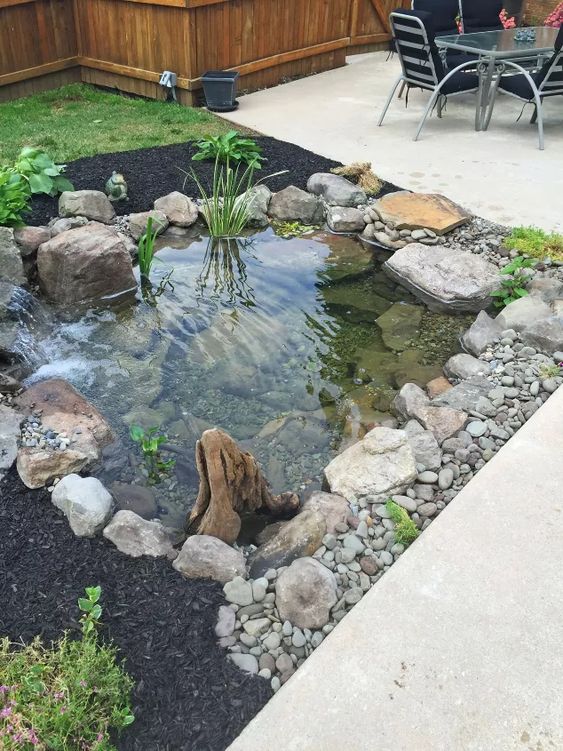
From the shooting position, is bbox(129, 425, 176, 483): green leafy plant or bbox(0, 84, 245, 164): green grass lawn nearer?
bbox(129, 425, 176, 483): green leafy plant

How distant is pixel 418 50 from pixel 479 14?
2081mm

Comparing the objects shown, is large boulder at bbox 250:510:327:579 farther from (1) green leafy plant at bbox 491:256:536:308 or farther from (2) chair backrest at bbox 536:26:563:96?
(2) chair backrest at bbox 536:26:563:96

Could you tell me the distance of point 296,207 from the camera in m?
5.00

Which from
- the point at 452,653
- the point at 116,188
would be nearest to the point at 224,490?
the point at 452,653

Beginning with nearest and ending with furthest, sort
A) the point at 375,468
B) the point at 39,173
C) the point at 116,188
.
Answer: the point at 375,468, the point at 39,173, the point at 116,188

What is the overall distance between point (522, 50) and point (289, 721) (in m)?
5.83

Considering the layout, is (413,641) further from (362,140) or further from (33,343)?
(362,140)

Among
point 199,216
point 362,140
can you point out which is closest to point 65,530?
point 199,216

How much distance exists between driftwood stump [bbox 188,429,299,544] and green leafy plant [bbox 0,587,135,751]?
0.59 m

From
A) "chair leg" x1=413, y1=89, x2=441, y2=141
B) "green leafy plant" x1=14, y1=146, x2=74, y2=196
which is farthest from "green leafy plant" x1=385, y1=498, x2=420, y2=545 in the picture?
"chair leg" x1=413, y1=89, x2=441, y2=141

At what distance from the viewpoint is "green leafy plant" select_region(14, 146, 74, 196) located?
4609 mm

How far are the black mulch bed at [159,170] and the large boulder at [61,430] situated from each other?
196 centimetres

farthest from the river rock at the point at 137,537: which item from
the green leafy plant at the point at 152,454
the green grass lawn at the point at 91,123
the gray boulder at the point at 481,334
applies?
the green grass lawn at the point at 91,123

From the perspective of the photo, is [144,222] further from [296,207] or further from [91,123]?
[91,123]
